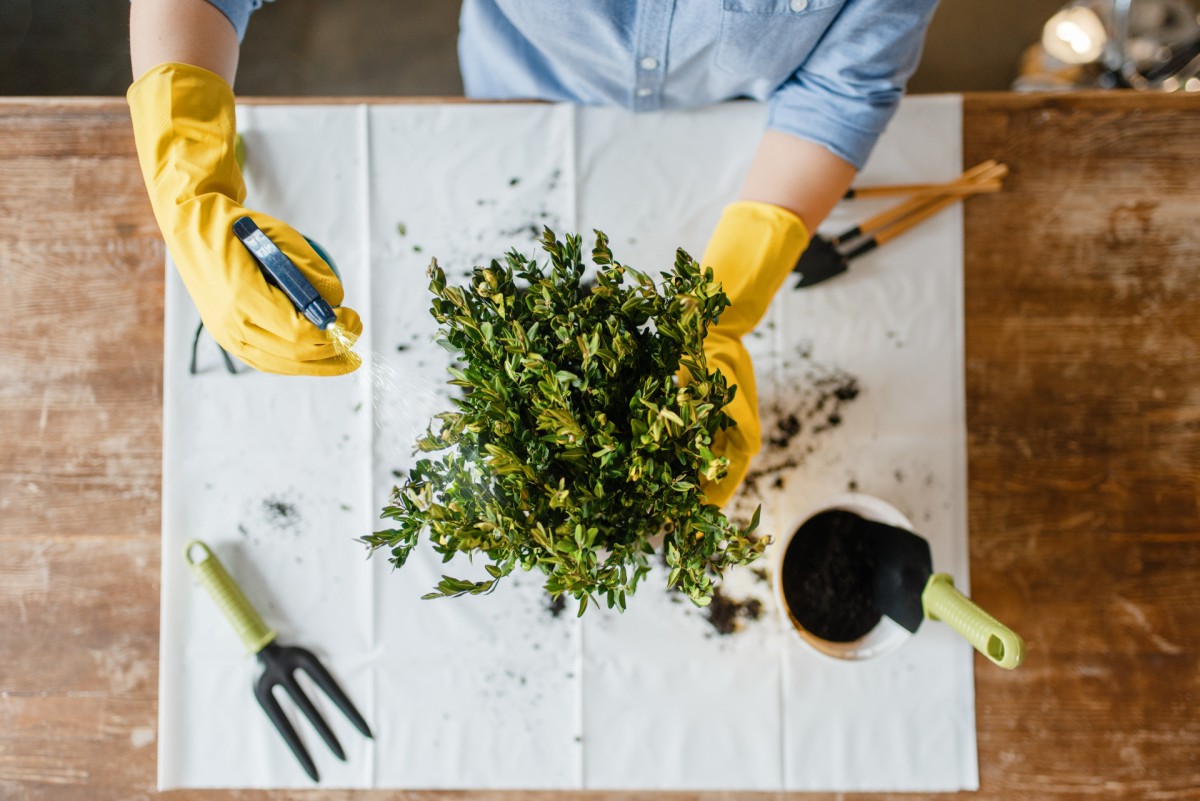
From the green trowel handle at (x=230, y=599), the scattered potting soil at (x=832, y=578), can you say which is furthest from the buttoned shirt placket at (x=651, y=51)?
the green trowel handle at (x=230, y=599)

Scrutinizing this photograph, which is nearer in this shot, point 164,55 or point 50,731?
point 164,55

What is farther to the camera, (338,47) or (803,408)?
(338,47)

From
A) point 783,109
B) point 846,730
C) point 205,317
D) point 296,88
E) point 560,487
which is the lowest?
point 846,730

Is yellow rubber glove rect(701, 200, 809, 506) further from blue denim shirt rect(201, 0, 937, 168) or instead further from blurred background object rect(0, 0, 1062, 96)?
blurred background object rect(0, 0, 1062, 96)

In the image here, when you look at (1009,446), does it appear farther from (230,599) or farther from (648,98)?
(230,599)

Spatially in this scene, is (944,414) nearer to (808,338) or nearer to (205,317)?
(808,338)

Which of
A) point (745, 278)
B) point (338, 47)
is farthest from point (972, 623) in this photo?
point (338, 47)

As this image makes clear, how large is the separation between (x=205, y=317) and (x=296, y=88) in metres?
0.86

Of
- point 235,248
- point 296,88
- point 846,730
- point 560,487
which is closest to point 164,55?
point 235,248

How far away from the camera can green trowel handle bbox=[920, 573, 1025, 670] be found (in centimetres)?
71

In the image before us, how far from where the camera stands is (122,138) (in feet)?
3.09

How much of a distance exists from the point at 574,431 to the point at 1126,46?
56.1 inches

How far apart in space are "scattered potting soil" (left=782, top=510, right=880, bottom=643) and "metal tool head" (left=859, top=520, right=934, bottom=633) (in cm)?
2

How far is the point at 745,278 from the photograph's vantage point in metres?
0.84
